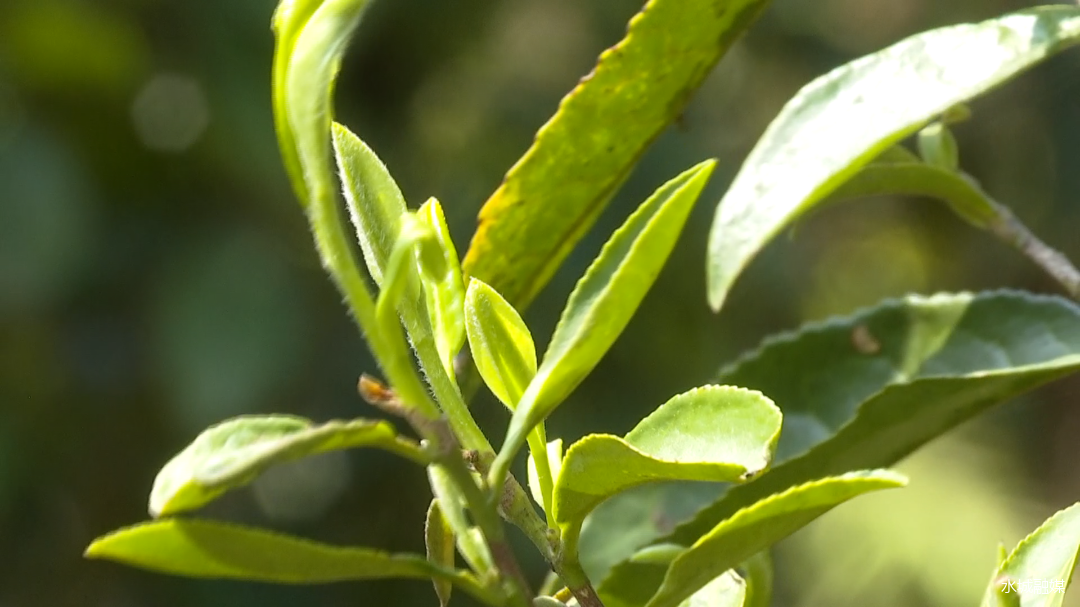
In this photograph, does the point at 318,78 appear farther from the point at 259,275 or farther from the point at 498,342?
the point at 259,275

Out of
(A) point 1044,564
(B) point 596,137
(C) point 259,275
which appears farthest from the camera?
(C) point 259,275

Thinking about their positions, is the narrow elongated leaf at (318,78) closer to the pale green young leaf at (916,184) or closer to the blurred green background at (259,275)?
the pale green young leaf at (916,184)

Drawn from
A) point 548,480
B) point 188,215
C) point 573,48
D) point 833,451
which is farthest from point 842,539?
point 548,480

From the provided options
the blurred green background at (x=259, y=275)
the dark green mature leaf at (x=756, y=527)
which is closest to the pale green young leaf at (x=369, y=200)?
the dark green mature leaf at (x=756, y=527)

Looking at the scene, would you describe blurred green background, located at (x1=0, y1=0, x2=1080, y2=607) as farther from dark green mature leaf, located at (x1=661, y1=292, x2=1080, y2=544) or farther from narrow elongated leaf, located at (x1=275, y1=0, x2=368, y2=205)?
narrow elongated leaf, located at (x1=275, y1=0, x2=368, y2=205)

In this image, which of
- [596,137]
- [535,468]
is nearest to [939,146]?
[596,137]

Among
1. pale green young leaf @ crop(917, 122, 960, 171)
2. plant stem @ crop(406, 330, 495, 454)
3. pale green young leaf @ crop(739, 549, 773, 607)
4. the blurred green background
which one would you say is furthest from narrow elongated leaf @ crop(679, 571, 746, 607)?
the blurred green background
